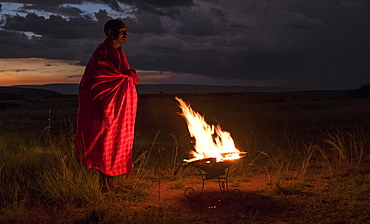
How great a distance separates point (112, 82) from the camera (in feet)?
17.6

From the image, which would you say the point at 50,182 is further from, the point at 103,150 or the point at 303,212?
the point at 303,212

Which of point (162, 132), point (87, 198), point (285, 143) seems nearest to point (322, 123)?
point (285, 143)

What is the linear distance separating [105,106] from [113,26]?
1126 mm

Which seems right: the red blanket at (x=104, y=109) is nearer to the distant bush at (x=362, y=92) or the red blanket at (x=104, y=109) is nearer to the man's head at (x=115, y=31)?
the man's head at (x=115, y=31)

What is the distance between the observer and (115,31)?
534cm

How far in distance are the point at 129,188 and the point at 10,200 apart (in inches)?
66.9

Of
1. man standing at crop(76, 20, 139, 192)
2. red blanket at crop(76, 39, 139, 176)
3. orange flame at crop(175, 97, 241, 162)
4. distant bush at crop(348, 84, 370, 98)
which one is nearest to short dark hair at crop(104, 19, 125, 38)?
man standing at crop(76, 20, 139, 192)

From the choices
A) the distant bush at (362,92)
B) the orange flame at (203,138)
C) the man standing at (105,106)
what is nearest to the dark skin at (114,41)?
the man standing at (105,106)

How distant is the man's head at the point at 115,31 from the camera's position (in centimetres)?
534

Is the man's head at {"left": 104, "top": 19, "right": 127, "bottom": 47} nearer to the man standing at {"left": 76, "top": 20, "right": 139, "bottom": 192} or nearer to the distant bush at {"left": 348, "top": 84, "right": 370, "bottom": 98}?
the man standing at {"left": 76, "top": 20, "right": 139, "bottom": 192}

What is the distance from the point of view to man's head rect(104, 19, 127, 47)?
534 centimetres

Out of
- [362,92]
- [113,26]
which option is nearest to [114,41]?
[113,26]

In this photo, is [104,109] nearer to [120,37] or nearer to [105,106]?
[105,106]

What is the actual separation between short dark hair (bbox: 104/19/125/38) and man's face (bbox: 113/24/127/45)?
4 centimetres
